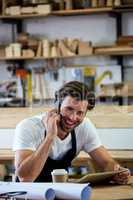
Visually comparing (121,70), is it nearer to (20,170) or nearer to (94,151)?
(94,151)

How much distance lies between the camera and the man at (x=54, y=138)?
2.75 m

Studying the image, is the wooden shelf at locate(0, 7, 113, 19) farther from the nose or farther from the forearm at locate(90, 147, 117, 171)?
the nose

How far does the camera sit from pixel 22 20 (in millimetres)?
7141

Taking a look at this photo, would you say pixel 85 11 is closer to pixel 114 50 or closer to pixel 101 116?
pixel 114 50

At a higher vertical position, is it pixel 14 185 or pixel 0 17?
pixel 0 17

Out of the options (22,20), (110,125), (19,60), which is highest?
(22,20)

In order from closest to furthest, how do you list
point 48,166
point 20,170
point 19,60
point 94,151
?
point 20,170 < point 48,166 < point 94,151 < point 19,60

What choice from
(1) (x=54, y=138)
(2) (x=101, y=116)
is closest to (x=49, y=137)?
(1) (x=54, y=138)

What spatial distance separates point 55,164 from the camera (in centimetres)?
298

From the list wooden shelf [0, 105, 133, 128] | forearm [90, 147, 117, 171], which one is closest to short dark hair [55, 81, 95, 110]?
forearm [90, 147, 117, 171]

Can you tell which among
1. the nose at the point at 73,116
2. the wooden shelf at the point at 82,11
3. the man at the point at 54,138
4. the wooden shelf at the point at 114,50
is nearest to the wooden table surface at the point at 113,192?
the man at the point at 54,138

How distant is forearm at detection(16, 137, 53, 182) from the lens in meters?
2.73

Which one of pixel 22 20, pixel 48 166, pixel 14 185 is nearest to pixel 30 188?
pixel 14 185

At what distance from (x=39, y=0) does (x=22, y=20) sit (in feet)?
1.89
